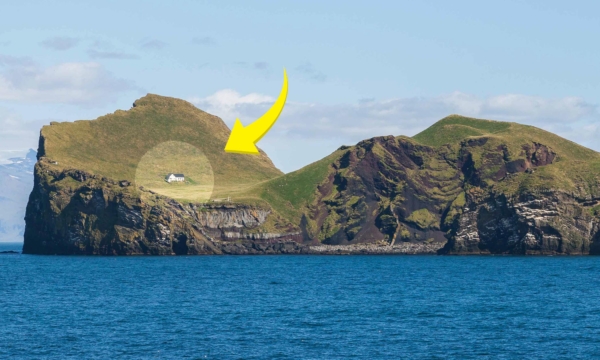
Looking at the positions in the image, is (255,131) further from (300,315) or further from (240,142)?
(300,315)

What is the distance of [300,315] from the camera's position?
101 meters

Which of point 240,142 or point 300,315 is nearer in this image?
point 240,142

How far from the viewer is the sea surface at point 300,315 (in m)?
77.5

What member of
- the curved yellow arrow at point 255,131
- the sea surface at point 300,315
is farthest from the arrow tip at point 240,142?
the sea surface at point 300,315

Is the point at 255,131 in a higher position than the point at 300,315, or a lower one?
higher

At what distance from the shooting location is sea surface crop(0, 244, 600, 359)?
7750 centimetres

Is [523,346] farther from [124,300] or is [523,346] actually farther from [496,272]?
[496,272]

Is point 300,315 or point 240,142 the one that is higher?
point 240,142

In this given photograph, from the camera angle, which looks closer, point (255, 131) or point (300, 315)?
point (255, 131)

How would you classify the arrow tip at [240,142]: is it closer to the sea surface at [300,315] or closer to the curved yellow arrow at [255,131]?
the curved yellow arrow at [255,131]

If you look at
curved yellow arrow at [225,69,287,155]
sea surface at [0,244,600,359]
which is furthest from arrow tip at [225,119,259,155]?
sea surface at [0,244,600,359]

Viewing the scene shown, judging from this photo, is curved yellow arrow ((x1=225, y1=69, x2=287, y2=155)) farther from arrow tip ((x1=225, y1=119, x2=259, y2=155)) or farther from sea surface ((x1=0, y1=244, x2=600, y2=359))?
sea surface ((x1=0, y1=244, x2=600, y2=359))

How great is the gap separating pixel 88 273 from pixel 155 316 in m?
74.3

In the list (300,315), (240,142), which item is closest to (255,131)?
(240,142)
